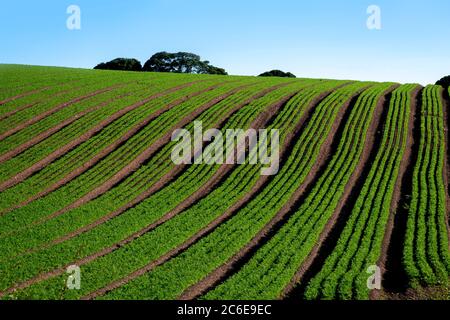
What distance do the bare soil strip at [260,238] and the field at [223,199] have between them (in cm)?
9

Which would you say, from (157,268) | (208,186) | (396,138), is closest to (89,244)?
(157,268)

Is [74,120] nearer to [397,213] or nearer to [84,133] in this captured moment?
[84,133]

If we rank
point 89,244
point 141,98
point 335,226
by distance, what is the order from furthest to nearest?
point 141,98, point 335,226, point 89,244

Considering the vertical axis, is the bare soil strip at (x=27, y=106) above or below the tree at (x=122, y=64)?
below

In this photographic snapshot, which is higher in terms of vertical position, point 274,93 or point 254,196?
point 274,93

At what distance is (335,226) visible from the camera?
22656mm

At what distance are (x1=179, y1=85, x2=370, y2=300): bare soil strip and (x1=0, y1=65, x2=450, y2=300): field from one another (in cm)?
9

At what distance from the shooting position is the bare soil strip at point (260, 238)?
16.7 m

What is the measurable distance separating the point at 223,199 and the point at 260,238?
561 cm

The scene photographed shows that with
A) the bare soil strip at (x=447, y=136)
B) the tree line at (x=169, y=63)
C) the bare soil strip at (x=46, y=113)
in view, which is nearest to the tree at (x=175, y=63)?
the tree line at (x=169, y=63)

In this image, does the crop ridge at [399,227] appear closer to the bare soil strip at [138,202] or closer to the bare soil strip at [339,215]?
the bare soil strip at [339,215]

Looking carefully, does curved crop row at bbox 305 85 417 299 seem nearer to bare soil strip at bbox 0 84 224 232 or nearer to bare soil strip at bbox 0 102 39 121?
bare soil strip at bbox 0 84 224 232
